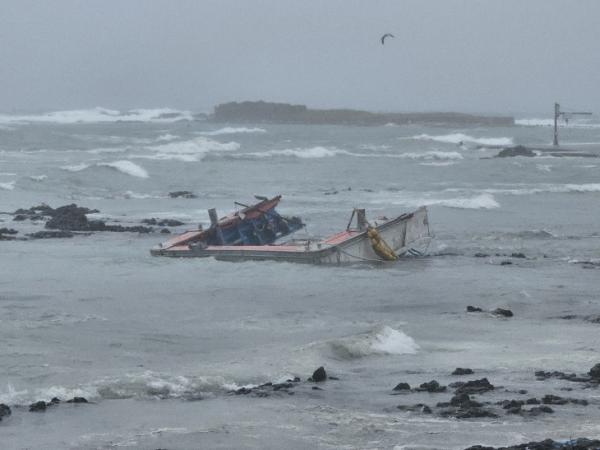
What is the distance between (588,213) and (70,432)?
2458 cm

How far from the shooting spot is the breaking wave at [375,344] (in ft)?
44.4

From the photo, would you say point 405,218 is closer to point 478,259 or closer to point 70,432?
point 478,259

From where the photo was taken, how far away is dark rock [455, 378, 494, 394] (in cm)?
1130

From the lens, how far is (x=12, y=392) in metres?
11.5

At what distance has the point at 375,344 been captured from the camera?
45.5 feet

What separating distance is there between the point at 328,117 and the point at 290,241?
4717 inches

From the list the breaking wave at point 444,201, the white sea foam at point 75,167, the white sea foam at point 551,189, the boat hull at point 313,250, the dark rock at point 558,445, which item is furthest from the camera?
the white sea foam at point 75,167

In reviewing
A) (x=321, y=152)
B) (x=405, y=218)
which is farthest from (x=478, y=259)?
(x=321, y=152)

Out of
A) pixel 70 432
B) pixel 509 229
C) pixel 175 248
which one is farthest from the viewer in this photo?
pixel 509 229

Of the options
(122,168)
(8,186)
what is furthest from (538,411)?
(122,168)

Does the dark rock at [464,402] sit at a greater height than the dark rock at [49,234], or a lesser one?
lesser

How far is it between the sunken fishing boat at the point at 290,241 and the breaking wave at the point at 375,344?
615cm

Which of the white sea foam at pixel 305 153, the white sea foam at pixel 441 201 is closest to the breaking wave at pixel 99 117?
the white sea foam at pixel 305 153

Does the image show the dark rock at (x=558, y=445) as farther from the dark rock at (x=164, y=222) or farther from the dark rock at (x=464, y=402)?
the dark rock at (x=164, y=222)
